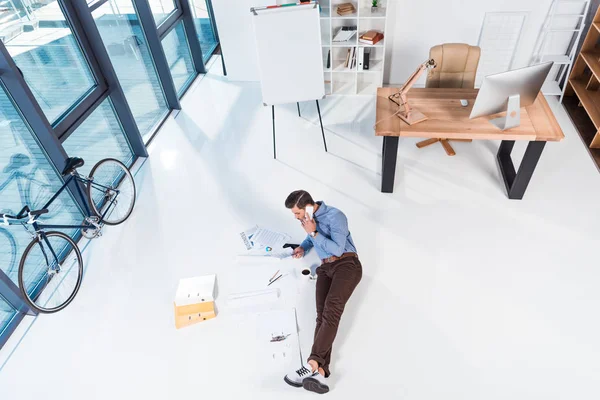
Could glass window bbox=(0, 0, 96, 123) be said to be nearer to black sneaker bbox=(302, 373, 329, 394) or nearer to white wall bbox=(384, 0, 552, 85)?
black sneaker bbox=(302, 373, 329, 394)

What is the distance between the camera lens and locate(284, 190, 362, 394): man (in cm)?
286

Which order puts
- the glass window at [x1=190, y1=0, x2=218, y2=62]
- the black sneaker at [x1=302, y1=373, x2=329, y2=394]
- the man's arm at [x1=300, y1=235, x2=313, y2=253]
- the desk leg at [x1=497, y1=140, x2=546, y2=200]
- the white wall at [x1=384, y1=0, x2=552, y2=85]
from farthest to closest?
the glass window at [x1=190, y1=0, x2=218, y2=62] → the white wall at [x1=384, y1=0, x2=552, y2=85] → the desk leg at [x1=497, y1=140, x2=546, y2=200] → the man's arm at [x1=300, y1=235, x2=313, y2=253] → the black sneaker at [x1=302, y1=373, x2=329, y2=394]

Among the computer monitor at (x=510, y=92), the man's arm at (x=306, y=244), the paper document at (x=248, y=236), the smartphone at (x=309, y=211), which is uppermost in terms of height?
the computer monitor at (x=510, y=92)

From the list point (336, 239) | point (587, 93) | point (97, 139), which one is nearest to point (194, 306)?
point (336, 239)

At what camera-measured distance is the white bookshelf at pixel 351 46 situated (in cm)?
511

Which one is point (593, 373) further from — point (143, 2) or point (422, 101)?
point (143, 2)

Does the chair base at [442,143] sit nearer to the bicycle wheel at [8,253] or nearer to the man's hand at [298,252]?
the man's hand at [298,252]

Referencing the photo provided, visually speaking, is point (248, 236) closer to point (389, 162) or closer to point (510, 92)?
point (389, 162)

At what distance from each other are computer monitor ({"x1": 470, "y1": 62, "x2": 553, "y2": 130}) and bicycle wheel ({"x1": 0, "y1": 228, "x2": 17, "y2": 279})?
3.92m

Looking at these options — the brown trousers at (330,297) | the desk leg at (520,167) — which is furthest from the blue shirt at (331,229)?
the desk leg at (520,167)

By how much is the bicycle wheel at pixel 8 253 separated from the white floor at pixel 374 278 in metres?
0.48

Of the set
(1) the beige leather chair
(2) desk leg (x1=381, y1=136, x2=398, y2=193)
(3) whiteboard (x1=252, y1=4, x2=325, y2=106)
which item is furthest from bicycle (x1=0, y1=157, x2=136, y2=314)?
(1) the beige leather chair

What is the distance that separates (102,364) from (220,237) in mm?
1386

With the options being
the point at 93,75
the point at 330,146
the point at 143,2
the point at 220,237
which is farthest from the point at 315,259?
the point at 143,2
